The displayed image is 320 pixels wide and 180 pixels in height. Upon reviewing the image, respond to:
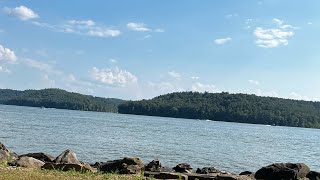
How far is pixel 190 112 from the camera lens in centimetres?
19475

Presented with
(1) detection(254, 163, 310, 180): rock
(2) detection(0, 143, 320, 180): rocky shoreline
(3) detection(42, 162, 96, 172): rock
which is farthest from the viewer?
(1) detection(254, 163, 310, 180): rock

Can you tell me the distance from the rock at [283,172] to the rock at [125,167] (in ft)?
23.1

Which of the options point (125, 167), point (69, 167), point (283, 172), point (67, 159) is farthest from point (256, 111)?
point (69, 167)

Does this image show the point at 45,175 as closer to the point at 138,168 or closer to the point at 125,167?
the point at 125,167

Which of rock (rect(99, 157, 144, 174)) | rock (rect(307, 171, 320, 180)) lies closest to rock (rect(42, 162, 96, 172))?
rock (rect(99, 157, 144, 174))

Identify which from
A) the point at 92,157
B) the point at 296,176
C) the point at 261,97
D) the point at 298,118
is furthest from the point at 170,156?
the point at 261,97

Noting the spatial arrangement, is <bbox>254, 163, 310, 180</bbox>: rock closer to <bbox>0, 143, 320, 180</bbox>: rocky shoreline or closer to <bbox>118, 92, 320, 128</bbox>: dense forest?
<bbox>0, 143, 320, 180</bbox>: rocky shoreline

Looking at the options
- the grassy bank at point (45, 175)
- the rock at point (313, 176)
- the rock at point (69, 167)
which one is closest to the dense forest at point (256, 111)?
the rock at point (313, 176)

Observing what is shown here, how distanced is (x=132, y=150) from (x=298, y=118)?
13716cm

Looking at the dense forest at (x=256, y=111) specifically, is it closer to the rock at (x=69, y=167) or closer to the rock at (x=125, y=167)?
the rock at (x=125, y=167)

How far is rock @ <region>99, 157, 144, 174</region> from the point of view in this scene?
926 inches

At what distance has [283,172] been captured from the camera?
25312 mm

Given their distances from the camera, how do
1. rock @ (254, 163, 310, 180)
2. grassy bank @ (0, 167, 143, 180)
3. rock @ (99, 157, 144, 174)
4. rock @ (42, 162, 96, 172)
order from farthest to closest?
1. rock @ (254, 163, 310, 180)
2. rock @ (99, 157, 144, 174)
3. rock @ (42, 162, 96, 172)
4. grassy bank @ (0, 167, 143, 180)

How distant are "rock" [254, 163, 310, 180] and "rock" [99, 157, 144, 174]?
23.1 ft
